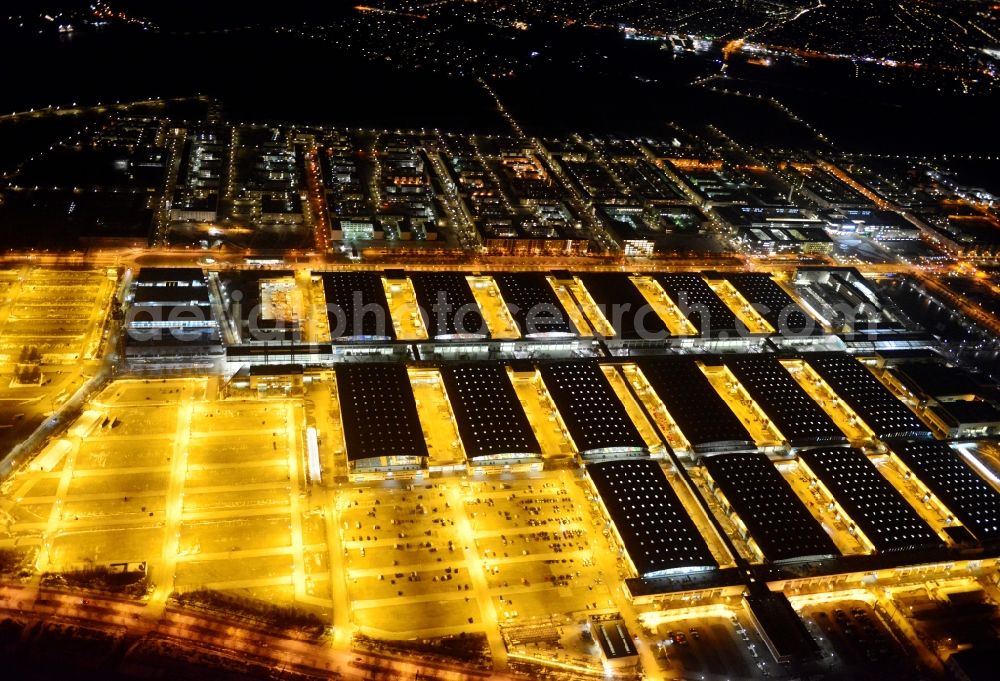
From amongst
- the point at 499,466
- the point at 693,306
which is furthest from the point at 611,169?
the point at 499,466

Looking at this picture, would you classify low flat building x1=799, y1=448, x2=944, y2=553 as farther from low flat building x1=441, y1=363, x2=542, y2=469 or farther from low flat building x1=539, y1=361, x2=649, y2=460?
low flat building x1=441, y1=363, x2=542, y2=469

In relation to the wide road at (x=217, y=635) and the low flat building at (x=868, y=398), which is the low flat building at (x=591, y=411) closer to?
the wide road at (x=217, y=635)

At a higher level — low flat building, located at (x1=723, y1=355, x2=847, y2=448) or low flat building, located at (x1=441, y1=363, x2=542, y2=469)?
low flat building, located at (x1=441, y1=363, x2=542, y2=469)

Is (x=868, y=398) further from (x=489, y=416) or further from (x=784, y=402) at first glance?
(x=489, y=416)

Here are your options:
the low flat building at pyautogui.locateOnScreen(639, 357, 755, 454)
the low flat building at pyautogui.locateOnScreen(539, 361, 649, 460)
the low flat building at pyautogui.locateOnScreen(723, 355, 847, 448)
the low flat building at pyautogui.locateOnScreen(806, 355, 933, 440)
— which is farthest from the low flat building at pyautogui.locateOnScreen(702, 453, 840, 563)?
the low flat building at pyautogui.locateOnScreen(806, 355, 933, 440)

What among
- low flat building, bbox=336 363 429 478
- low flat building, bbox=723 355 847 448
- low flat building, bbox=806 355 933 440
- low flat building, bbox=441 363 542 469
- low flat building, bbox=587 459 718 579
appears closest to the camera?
low flat building, bbox=587 459 718 579

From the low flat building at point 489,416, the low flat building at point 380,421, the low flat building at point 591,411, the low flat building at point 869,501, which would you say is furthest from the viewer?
the low flat building at point 591,411

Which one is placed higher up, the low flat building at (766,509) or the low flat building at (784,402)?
the low flat building at (784,402)

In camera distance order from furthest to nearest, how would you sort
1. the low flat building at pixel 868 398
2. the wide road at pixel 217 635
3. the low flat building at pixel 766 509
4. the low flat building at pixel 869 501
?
the low flat building at pixel 868 398 → the low flat building at pixel 869 501 → the low flat building at pixel 766 509 → the wide road at pixel 217 635

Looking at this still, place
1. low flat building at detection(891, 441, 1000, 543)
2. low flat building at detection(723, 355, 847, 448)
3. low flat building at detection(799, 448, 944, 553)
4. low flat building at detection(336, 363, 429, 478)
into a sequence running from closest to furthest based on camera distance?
low flat building at detection(799, 448, 944, 553) < low flat building at detection(336, 363, 429, 478) < low flat building at detection(891, 441, 1000, 543) < low flat building at detection(723, 355, 847, 448)

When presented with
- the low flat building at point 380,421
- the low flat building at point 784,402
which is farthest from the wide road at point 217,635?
the low flat building at point 784,402

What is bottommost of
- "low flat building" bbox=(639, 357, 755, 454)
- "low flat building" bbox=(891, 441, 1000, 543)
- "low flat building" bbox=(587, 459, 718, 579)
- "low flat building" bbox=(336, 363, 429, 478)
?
"low flat building" bbox=(891, 441, 1000, 543)
